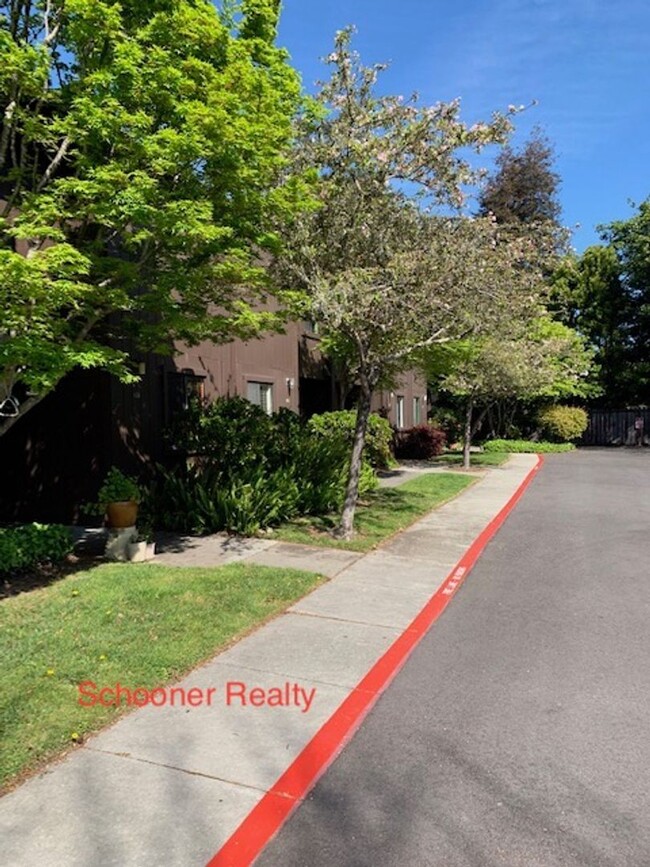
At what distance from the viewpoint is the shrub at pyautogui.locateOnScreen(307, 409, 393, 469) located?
15930mm

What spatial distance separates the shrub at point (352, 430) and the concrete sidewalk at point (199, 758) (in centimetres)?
956

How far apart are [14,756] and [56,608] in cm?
251

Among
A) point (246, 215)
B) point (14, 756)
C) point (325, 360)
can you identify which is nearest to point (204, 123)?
point (246, 215)

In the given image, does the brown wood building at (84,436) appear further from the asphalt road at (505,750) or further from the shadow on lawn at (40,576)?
the asphalt road at (505,750)

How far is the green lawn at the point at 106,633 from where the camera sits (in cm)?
389

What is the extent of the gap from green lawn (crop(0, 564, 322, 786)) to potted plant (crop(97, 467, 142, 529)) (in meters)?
0.72

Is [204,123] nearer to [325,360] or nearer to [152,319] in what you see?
[152,319]

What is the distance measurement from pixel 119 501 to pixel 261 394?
743cm

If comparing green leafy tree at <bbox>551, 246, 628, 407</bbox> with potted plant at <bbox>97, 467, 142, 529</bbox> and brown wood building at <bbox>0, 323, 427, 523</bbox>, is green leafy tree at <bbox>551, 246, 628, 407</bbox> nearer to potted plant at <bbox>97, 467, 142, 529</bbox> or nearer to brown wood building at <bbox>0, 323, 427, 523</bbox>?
brown wood building at <bbox>0, 323, 427, 523</bbox>

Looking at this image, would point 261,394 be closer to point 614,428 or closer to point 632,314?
point 614,428

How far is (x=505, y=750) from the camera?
380 cm

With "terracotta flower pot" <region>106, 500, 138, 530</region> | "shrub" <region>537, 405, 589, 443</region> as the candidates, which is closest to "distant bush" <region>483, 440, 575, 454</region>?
"shrub" <region>537, 405, 589, 443</region>

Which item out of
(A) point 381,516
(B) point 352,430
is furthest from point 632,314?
(A) point 381,516

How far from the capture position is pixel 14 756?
11.4ft
